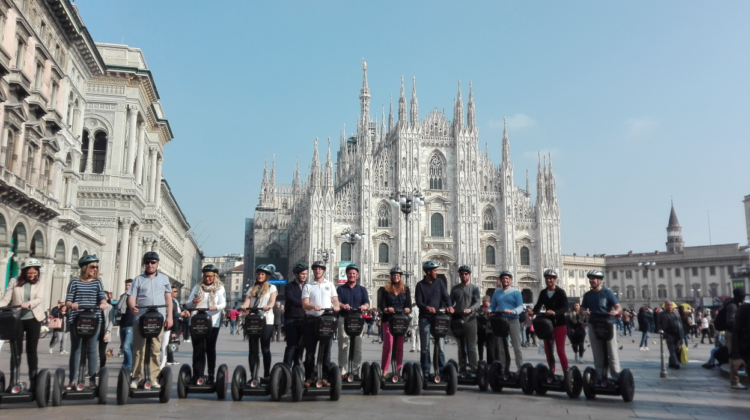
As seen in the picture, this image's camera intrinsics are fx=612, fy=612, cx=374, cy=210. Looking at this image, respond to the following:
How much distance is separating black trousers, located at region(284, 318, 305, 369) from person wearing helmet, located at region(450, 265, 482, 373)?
2.23 metres

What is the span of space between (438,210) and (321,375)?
48.7 metres

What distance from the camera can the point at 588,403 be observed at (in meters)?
7.63

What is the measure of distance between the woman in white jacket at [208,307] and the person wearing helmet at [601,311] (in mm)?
4887

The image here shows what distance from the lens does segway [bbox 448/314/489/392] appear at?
340 inches

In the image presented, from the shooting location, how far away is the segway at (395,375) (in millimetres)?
8086

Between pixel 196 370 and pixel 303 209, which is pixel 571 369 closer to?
pixel 196 370

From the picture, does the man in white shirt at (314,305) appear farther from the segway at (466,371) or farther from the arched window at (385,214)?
the arched window at (385,214)

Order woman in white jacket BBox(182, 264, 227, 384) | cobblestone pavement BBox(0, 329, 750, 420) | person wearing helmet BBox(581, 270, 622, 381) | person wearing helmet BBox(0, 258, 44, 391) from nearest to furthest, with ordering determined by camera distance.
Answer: cobblestone pavement BBox(0, 329, 750, 420) → person wearing helmet BBox(0, 258, 44, 391) → woman in white jacket BBox(182, 264, 227, 384) → person wearing helmet BBox(581, 270, 622, 381)

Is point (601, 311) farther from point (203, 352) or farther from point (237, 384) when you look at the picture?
point (203, 352)

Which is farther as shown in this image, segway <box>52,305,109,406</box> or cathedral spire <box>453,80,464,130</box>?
cathedral spire <box>453,80,464,130</box>

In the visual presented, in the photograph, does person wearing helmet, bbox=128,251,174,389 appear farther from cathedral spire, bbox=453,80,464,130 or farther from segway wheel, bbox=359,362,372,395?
cathedral spire, bbox=453,80,464,130

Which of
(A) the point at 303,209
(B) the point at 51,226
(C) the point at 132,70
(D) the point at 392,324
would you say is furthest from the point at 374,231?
(D) the point at 392,324

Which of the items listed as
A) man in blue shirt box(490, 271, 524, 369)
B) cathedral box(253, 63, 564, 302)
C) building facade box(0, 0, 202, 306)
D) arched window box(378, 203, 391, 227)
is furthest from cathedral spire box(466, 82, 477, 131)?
man in blue shirt box(490, 271, 524, 369)

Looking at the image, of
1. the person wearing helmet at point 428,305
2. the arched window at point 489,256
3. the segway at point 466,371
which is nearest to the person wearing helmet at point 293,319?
the person wearing helmet at point 428,305
